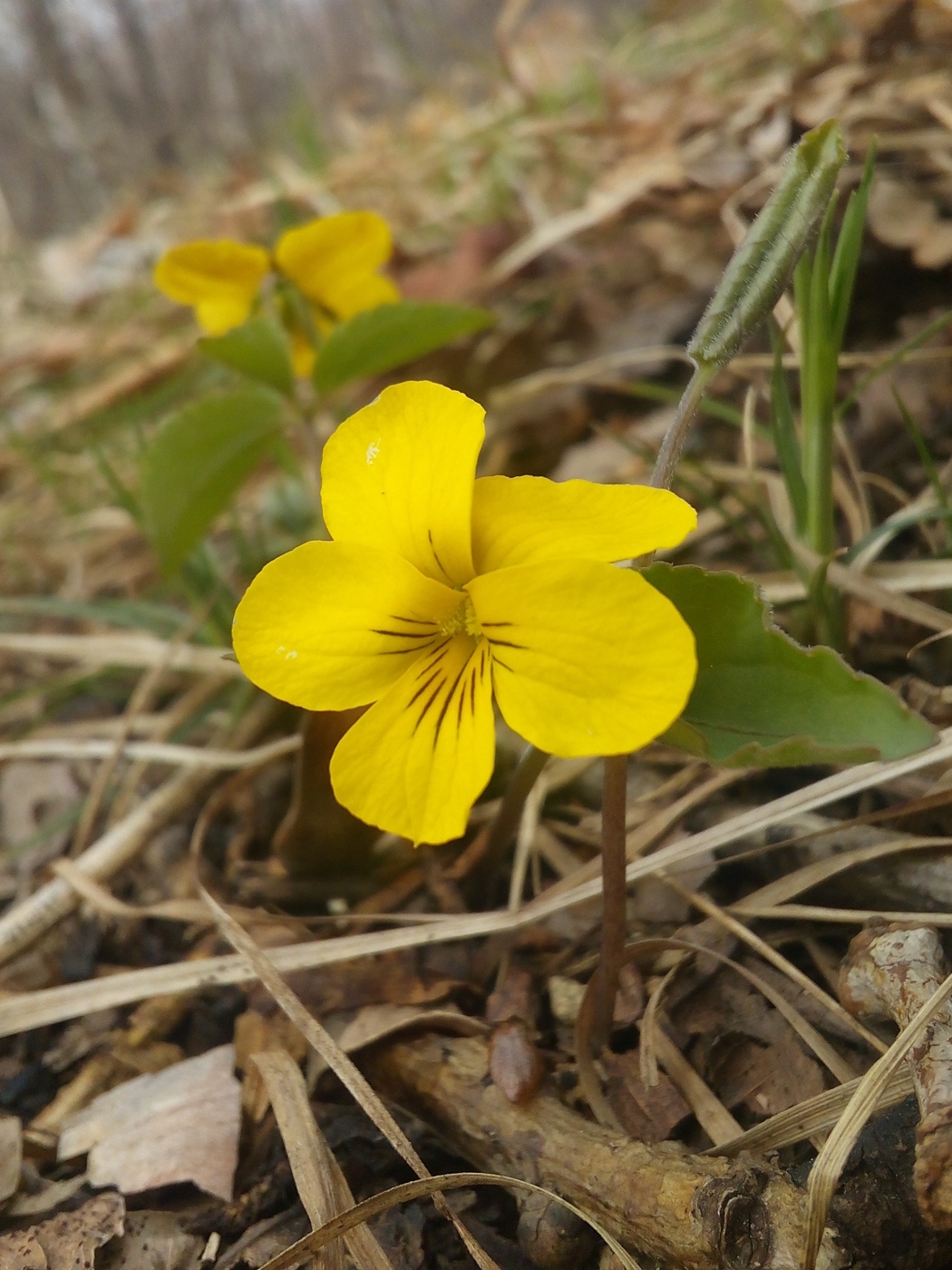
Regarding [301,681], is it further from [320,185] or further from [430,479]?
[320,185]

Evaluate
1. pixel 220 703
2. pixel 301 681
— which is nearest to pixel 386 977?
pixel 301 681

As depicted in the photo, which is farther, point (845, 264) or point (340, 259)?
point (340, 259)

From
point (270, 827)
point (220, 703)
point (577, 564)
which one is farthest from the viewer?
point (220, 703)

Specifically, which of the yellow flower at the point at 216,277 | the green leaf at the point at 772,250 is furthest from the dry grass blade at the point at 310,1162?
the yellow flower at the point at 216,277

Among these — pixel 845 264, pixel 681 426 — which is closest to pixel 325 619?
pixel 681 426

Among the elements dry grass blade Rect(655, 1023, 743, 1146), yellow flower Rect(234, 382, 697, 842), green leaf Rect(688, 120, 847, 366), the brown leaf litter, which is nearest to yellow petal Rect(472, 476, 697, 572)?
yellow flower Rect(234, 382, 697, 842)

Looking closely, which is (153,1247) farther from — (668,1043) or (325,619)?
(325,619)
